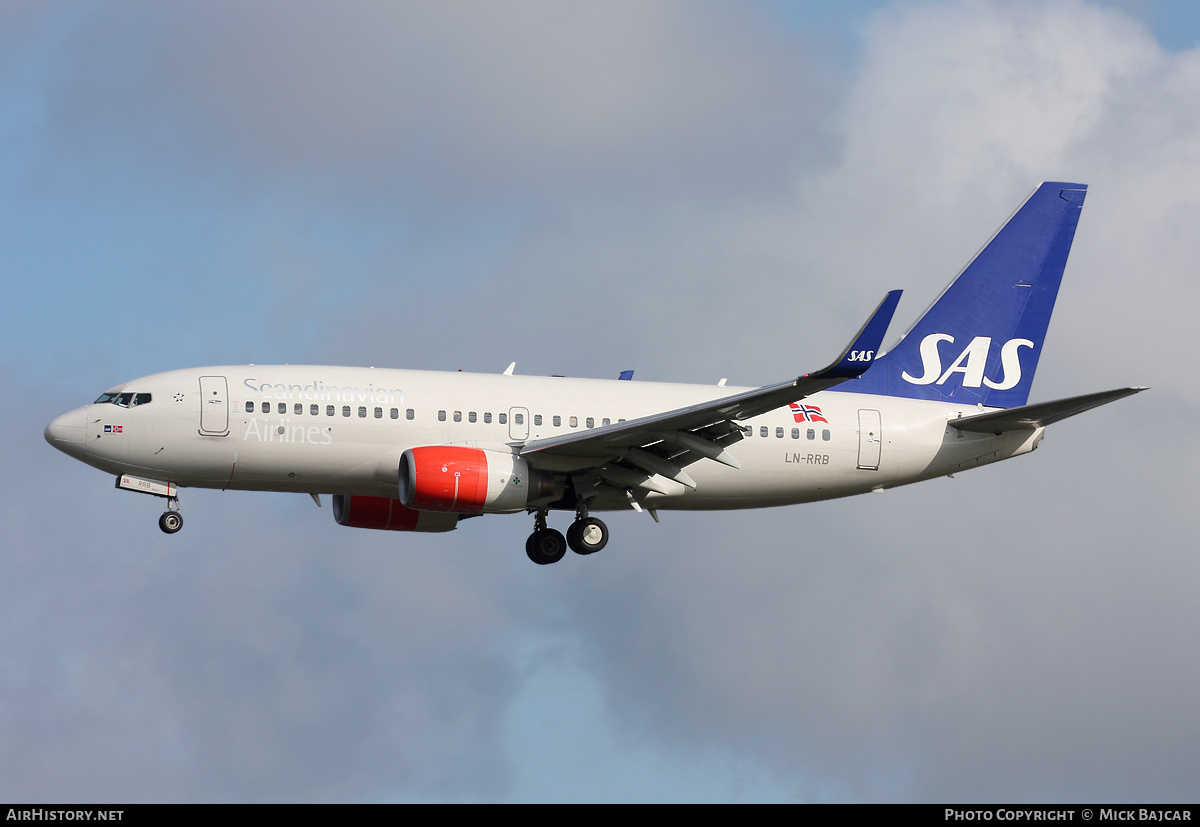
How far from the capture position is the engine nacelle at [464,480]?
41.5 m

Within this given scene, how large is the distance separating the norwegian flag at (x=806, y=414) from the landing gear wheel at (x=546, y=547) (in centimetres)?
763

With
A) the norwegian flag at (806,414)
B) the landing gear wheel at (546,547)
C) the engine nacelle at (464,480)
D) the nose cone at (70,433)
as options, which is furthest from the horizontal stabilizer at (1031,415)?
the nose cone at (70,433)

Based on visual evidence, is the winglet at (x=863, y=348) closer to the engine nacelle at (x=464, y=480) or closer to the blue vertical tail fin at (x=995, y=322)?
the engine nacelle at (x=464, y=480)

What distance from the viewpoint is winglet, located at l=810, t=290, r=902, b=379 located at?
36.4m

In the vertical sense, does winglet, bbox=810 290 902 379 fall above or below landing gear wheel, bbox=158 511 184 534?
above

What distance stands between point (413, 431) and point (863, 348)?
42.6ft

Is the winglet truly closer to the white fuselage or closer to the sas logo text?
the white fuselage

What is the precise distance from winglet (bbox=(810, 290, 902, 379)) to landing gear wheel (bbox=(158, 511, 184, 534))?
18.2m

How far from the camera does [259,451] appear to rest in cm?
4234

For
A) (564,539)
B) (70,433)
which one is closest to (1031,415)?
(564,539)

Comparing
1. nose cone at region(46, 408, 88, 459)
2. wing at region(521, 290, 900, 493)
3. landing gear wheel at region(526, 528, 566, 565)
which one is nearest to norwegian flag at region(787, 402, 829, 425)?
wing at region(521, 290, 900, 493)

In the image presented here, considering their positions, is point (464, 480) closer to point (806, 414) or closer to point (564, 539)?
point (564, 539)

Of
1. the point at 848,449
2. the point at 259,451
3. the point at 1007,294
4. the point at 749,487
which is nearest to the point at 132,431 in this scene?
the point at 259,451

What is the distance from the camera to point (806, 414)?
46406mm
